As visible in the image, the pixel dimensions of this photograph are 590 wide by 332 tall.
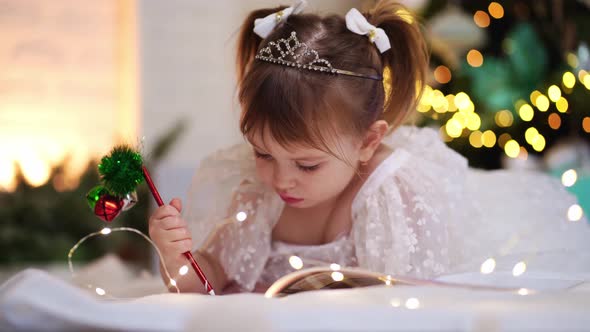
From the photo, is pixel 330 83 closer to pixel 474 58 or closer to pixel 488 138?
pixel 488 138

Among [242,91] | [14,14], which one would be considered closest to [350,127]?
[242,91]

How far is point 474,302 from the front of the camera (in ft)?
2.02

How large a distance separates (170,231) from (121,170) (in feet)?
0.47

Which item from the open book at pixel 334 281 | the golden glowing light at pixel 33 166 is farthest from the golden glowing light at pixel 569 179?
the golden glowing light at pixel 33 166

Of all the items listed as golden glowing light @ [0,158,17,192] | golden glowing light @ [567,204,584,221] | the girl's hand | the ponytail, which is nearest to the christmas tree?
golden glowing light @ [567,204,584,221]

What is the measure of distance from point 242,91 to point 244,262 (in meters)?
0.31

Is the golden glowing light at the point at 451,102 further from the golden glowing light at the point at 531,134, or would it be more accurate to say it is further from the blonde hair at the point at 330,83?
the blonde hair at the point at 330,83

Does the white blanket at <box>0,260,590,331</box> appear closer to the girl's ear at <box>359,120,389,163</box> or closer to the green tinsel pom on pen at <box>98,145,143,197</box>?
the green tinsel pom on pen at <box>98,145,143,197</box>

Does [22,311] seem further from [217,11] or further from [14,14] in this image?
[217,11]

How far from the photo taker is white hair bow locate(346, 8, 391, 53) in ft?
3.67

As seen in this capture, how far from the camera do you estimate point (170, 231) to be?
985 mm

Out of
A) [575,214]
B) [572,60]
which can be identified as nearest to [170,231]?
[575,214]

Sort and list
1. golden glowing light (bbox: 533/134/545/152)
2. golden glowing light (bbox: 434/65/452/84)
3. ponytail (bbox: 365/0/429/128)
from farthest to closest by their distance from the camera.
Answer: golden glowing light (bbox: 434/65/452/84) < golden glowing light (bbox: 533/134/545/152) < ponytail (bbox: 365/0/429/128)

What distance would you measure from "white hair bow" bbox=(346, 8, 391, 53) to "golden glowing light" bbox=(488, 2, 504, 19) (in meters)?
1.32
